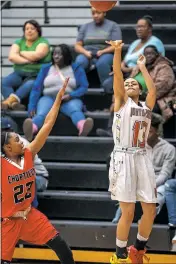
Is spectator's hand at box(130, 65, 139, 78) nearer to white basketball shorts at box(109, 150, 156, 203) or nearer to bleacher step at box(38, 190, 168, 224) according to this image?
bleacher step at box(38, 190, 168, 224)

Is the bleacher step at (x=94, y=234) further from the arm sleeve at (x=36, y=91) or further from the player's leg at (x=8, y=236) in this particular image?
the arm sleeve at (x=36, y=91)

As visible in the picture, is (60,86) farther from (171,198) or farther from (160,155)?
(171,198)

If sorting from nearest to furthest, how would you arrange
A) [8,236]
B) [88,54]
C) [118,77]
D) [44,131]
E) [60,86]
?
[118,77], [8,236], [44,131], [60,86], [88,54]

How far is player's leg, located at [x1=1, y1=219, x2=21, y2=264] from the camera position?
7.14m

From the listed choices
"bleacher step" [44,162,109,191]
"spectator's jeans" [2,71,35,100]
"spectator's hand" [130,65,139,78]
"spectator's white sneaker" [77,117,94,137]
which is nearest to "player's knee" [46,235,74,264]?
"bleacher step" [44,162,109,191]

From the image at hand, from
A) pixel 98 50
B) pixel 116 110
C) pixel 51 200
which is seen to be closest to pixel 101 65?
pixel 98 50

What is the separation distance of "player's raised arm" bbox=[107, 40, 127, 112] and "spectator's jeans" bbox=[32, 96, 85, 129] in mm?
2133

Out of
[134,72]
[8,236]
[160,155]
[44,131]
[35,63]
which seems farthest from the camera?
[35,63]

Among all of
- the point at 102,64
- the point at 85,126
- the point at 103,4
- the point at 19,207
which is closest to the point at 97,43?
the point at 102,64

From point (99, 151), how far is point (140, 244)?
2.01 m

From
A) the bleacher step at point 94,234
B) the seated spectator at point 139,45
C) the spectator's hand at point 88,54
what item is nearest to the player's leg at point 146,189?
the bleacher step at point 94,234

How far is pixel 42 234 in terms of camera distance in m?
7.23

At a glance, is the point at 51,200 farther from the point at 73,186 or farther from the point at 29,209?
the point at 29,209

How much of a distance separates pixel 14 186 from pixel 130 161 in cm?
106
